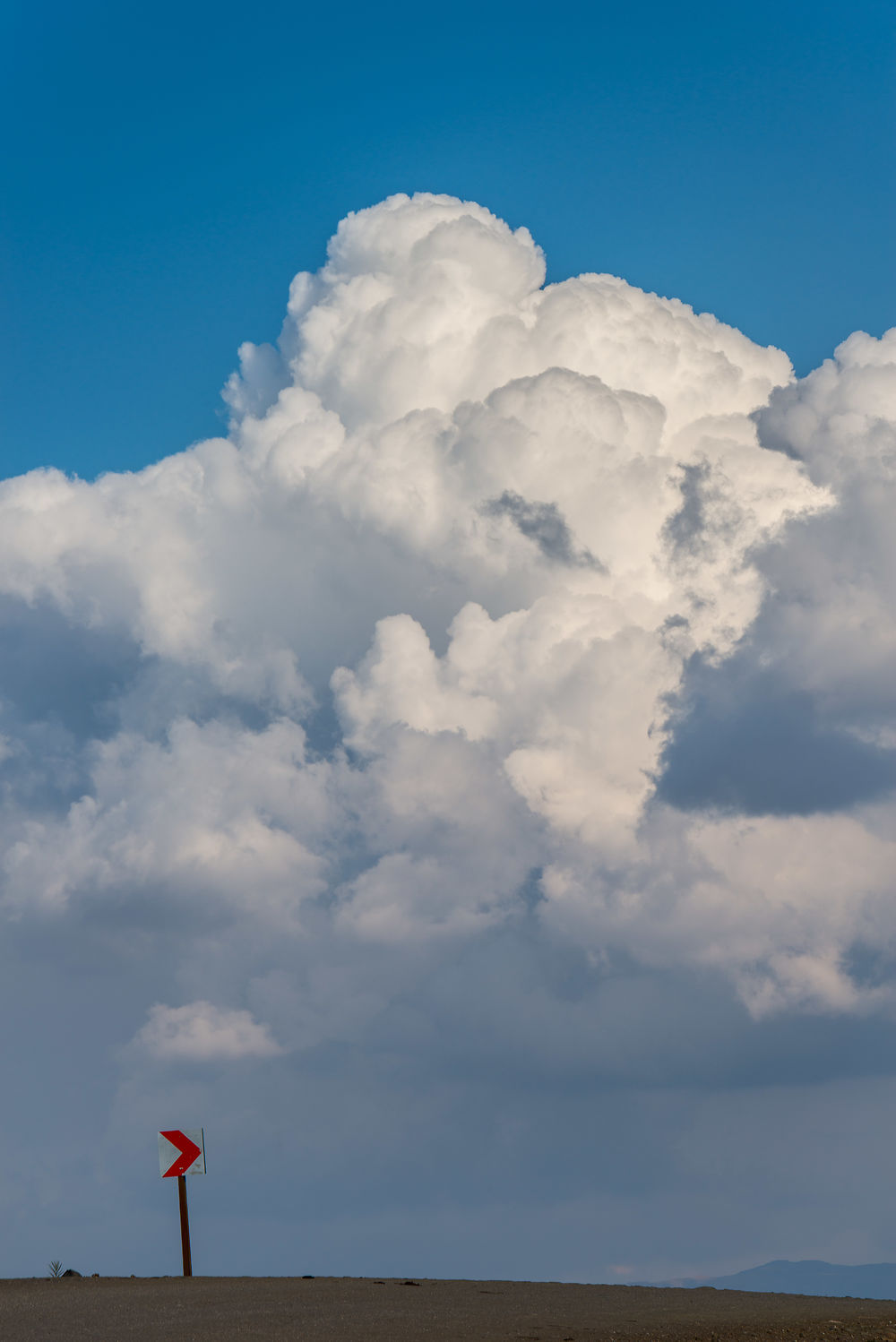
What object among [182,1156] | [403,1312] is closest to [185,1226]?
A: [182,1156]

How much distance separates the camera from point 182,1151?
33344 millimetres

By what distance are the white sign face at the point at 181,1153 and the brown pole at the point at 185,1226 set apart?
255 millimetres

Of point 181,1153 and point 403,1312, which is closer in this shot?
point 403,1312

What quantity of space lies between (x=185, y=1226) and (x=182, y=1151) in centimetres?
169

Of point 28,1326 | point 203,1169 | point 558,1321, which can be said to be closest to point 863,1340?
point 558,1321

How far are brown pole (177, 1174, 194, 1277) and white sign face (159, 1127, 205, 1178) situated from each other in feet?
0.84

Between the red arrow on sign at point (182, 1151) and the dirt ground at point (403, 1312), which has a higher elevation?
the red arrow on sign at point (182, 1151)

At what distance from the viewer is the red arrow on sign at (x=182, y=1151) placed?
109ft

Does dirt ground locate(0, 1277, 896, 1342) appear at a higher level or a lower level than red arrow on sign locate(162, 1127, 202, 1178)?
lower

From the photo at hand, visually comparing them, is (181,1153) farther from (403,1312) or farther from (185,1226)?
(403,1312)

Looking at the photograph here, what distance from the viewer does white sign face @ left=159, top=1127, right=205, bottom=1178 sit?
33.2 meters

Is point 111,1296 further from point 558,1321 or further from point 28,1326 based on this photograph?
point 558,1321

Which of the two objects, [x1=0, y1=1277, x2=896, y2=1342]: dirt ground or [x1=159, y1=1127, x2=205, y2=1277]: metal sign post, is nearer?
[x1=0, y1=1277, x2=896, y2=1342]: dirt ground

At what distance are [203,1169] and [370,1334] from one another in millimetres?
13561
